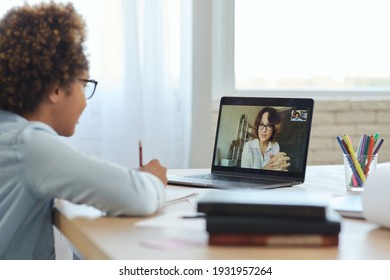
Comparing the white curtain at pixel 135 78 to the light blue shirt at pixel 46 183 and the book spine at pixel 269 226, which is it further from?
the book spine at pixel 269 226

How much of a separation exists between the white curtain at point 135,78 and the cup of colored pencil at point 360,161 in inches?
56.4

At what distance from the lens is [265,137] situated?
175 cm

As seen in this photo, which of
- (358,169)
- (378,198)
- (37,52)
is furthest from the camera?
(358,169)

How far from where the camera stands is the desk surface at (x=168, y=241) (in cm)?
94

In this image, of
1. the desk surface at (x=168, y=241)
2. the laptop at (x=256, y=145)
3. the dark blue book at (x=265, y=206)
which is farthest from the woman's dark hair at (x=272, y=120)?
the dark blue book at (x=265, y=206)

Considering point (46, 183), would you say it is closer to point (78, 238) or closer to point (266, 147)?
point (78, 238)

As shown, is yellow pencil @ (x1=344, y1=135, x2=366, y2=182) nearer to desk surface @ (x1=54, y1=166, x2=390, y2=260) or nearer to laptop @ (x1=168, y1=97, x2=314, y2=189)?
laptop @ (x1=168, y1=97, x2=314, y2=189)

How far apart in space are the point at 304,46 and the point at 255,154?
1651 mm

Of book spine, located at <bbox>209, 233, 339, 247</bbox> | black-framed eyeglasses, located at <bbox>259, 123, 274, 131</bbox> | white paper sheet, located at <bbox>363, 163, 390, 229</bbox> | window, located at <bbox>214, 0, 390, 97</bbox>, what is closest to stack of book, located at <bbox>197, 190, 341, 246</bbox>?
book spine, located at <bbox>209, 233, 339, 247</bbox>

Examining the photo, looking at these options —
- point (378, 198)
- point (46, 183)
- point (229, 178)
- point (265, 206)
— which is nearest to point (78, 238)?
point (46, 183)

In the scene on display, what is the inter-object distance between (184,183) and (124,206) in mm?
465

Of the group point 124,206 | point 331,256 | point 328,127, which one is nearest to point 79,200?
point 124,206

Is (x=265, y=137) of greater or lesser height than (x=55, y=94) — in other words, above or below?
below

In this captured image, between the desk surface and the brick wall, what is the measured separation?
2.07 metres
